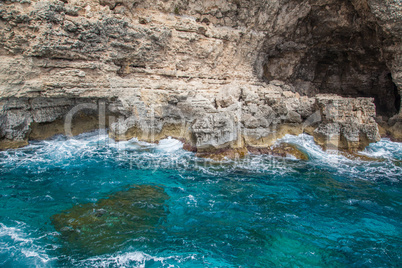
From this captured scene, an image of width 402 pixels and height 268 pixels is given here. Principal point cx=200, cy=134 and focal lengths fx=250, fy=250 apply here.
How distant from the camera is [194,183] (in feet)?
37.1

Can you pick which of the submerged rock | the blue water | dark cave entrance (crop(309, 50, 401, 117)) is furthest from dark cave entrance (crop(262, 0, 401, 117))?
the submerged rock

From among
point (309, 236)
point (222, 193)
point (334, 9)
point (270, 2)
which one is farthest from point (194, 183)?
point (334, 9)

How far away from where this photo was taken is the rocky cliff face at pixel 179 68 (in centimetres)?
1420

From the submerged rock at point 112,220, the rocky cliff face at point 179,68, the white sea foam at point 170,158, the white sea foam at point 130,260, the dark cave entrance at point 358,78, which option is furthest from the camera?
the dark cave entrance at point 358,78

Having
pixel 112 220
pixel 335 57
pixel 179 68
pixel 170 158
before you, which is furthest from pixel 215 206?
pixel 335 57

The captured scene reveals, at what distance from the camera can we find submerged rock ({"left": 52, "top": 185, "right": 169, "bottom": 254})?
7.46 metres

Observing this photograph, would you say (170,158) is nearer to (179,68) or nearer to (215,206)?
(215,206)

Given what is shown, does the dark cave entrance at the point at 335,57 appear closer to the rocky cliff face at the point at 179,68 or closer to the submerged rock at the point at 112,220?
the rocky cliff face at the point at 179,68

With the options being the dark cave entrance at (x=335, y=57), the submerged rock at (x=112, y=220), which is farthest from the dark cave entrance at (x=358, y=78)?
the submerged rock at (x=112, y=220)

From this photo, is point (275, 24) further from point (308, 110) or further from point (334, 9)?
point (308, 110)

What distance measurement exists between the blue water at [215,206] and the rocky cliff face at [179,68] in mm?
1857

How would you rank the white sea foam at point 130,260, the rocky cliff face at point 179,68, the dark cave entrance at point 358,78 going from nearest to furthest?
the white sea foam at point 130,260, the rocky cliff face at point 179,68, the dark cave entrance at point 358,78

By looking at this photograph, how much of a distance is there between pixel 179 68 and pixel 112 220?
1236 centimetres

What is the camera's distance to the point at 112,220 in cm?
847
